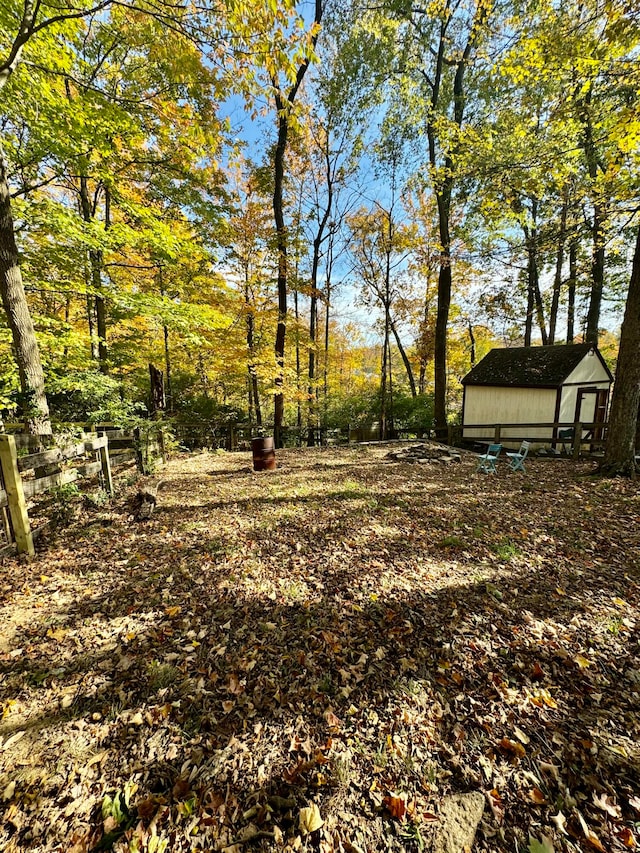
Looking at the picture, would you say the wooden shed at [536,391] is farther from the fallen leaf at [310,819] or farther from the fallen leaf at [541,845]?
the fallen leaf at [310,819]

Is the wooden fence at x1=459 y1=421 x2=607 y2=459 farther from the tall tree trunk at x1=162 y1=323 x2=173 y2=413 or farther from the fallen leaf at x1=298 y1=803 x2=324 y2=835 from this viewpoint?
the tall tree trunk at x1=162 y1=323 x2=173 y2=413

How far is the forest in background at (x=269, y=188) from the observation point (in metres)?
5.70

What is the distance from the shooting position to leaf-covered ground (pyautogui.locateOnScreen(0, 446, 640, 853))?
1799mm

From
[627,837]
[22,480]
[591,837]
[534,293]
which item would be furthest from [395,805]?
[534,293]

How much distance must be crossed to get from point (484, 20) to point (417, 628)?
1514 cm

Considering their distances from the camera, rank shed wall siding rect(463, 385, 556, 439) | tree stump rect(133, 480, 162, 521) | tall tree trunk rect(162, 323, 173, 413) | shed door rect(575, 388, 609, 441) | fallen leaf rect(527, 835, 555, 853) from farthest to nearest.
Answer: shed door rect(575, 388, 609, 441) < tall tree trunk rect(162, 323, 173, 413) < shed wall siding rect(463, 385, 556, 439) < tree stump rect(133, 480, 162, 521) < fallen leaf rect(527, 835, 555, 853)

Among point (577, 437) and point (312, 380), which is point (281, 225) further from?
point (577, 437)

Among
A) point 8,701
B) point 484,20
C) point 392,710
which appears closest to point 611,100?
point 484,20

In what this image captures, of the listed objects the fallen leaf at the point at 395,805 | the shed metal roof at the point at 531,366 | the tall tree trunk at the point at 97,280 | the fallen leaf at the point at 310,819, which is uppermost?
the tall tree trunk at the point at 97,280

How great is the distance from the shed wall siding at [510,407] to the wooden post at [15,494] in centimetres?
1415

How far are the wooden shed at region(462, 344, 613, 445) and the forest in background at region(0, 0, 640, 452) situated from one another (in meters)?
1.90

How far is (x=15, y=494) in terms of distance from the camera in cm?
393

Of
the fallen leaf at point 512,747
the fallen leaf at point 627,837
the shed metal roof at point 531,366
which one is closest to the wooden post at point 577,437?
the shed metal roof at point 531,366

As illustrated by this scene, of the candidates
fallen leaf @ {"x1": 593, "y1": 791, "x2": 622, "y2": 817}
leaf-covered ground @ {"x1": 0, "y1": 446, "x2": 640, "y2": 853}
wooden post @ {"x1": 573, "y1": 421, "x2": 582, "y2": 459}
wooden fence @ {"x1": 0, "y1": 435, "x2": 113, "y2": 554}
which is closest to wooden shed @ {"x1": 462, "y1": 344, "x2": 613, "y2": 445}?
wooden post @ {"x1": 573, "y1": 421, "x2": 582, "y2": 459}
